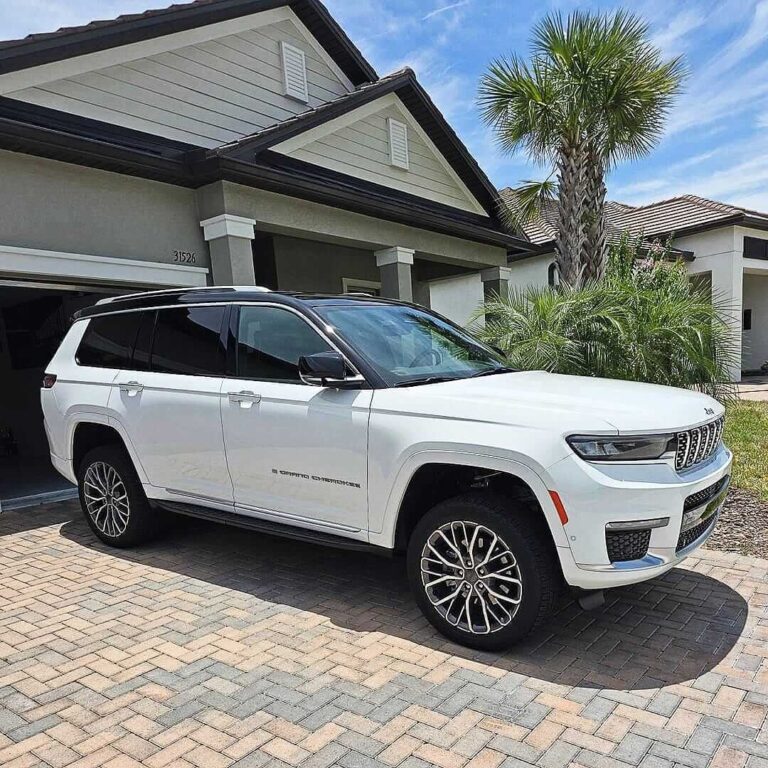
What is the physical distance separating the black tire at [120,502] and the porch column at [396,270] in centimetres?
595

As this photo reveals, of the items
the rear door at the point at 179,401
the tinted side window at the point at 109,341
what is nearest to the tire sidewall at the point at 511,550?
the rear door at the point at 179,401

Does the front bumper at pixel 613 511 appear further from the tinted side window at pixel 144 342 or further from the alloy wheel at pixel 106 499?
the alloy wheel at pixel 106 499

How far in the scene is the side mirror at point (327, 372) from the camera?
3617 mm

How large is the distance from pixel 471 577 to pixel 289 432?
1396mm

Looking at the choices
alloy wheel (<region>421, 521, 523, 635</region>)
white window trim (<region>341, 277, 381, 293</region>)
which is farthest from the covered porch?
alloy wheel (<region>421, 521, 523, 635</region>)

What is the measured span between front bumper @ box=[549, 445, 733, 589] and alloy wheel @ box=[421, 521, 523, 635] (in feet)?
1.04

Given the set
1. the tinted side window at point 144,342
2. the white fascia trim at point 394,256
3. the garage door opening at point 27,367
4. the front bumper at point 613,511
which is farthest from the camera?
the white fascia trim at point 394,256

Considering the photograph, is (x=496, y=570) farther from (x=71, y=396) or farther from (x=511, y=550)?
(x=71, y=396)

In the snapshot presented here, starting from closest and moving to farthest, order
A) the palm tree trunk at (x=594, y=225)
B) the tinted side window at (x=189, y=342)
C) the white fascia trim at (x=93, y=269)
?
the tinted side window at (x=189, y=342), the white fascia trim at (x=93, y=269), the palm tree trunk at (x=594, y=225)

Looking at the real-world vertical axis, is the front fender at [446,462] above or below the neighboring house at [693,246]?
below

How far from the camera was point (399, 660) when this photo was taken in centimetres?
331

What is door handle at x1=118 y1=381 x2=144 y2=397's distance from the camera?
4.79 meters

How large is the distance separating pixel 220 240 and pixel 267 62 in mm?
4272

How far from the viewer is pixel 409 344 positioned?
4262 mm
